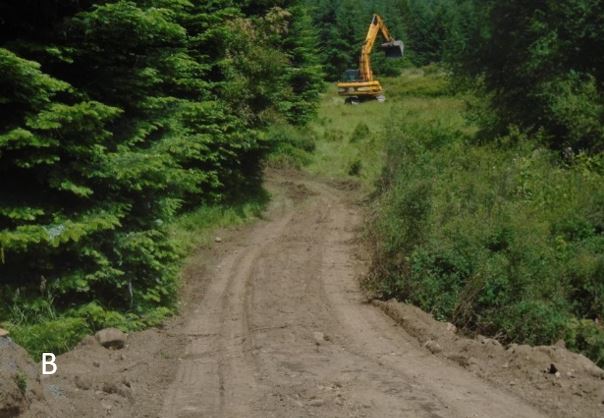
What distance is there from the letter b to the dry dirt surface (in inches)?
5.4

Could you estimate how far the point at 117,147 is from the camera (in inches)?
417

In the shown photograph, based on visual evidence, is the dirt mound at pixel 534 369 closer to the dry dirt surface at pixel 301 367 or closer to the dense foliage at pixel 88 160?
the dry dirt surface at pixel 301 367

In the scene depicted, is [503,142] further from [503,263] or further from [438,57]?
[438,57]

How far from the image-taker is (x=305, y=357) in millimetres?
9562

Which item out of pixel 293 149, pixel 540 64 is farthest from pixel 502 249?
pixel 293 149

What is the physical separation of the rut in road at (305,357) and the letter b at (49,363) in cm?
128

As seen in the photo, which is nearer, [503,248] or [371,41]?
[503,248]

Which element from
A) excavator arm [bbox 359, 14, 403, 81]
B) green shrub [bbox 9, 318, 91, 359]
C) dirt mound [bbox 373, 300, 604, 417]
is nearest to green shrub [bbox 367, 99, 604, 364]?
dirt mound [bbox 373, 300, 604, 417]

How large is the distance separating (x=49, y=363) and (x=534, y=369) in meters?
5.67

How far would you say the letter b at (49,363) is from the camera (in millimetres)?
8116

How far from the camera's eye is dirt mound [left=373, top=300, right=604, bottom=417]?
26.9 feet

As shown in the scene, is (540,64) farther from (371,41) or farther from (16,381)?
(371,41)

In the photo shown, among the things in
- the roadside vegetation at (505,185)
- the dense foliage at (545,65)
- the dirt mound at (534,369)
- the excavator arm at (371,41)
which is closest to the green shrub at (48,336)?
the dirt mound at (534,369)

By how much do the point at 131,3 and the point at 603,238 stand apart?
9.23 m
